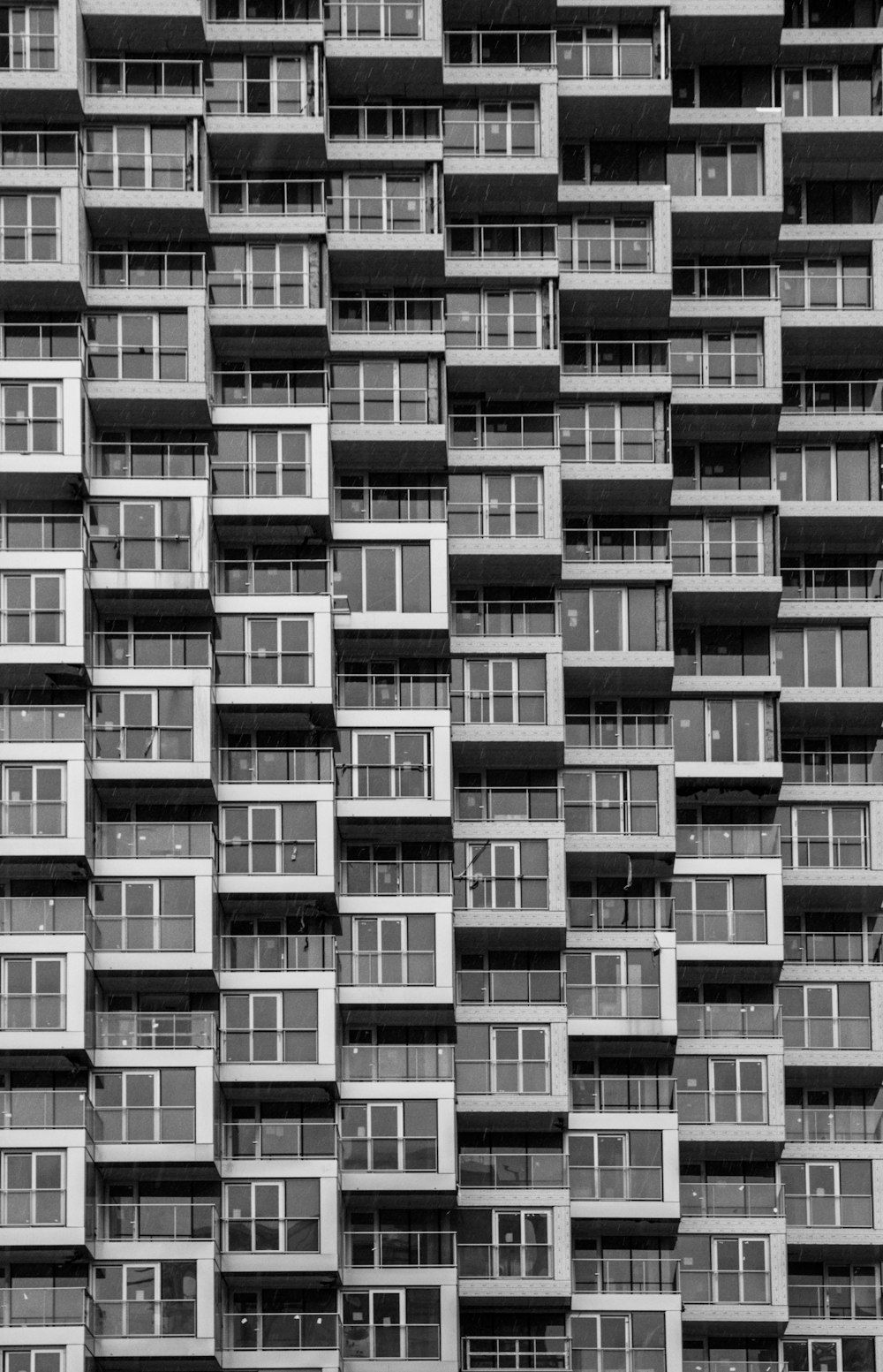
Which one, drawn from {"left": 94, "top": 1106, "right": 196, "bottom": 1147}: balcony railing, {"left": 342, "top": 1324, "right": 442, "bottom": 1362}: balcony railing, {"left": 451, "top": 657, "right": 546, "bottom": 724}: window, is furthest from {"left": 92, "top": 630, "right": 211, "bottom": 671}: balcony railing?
{"left": 342, "top": 1324, "right": 442, "bottom": 1362}: balcony railing

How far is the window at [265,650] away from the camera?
84.2m

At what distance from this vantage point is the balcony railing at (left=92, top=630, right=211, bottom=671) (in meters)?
83.7

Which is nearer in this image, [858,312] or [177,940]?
[177,940]

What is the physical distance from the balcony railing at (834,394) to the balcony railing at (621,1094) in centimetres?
1999

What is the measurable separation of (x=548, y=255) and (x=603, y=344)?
301 centimetres

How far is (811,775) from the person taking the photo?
88.7 m

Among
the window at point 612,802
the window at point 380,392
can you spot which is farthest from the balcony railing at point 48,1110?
the window at point 380,392

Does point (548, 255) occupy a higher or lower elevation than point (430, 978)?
higher

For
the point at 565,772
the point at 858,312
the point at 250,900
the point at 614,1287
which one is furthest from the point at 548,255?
the point at 614,1287

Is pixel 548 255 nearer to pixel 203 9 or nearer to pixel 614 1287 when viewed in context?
pixel 203 9

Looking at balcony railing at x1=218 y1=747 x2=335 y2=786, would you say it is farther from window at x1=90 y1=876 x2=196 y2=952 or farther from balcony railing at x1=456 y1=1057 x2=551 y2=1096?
balcony railing at x1=456 y1=1057 x2=551 y2=1096

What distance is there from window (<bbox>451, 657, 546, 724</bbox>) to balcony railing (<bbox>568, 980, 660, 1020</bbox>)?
7.45m

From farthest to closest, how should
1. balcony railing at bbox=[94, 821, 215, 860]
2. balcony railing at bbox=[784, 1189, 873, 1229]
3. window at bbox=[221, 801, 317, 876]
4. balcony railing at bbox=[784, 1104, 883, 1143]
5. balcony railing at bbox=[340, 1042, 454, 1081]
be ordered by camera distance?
balcony railing at bbox=[784, 1104, 883, 1143], balcony railing at bbox=[784, 1189, 873, 1229], window at bbox=[221, 801, 317, 876], balcony railing at bbox=[340, 1042, 454, 1081], balcony railing at bbox=[94, 821, 215, 860]

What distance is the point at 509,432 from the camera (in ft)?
289
